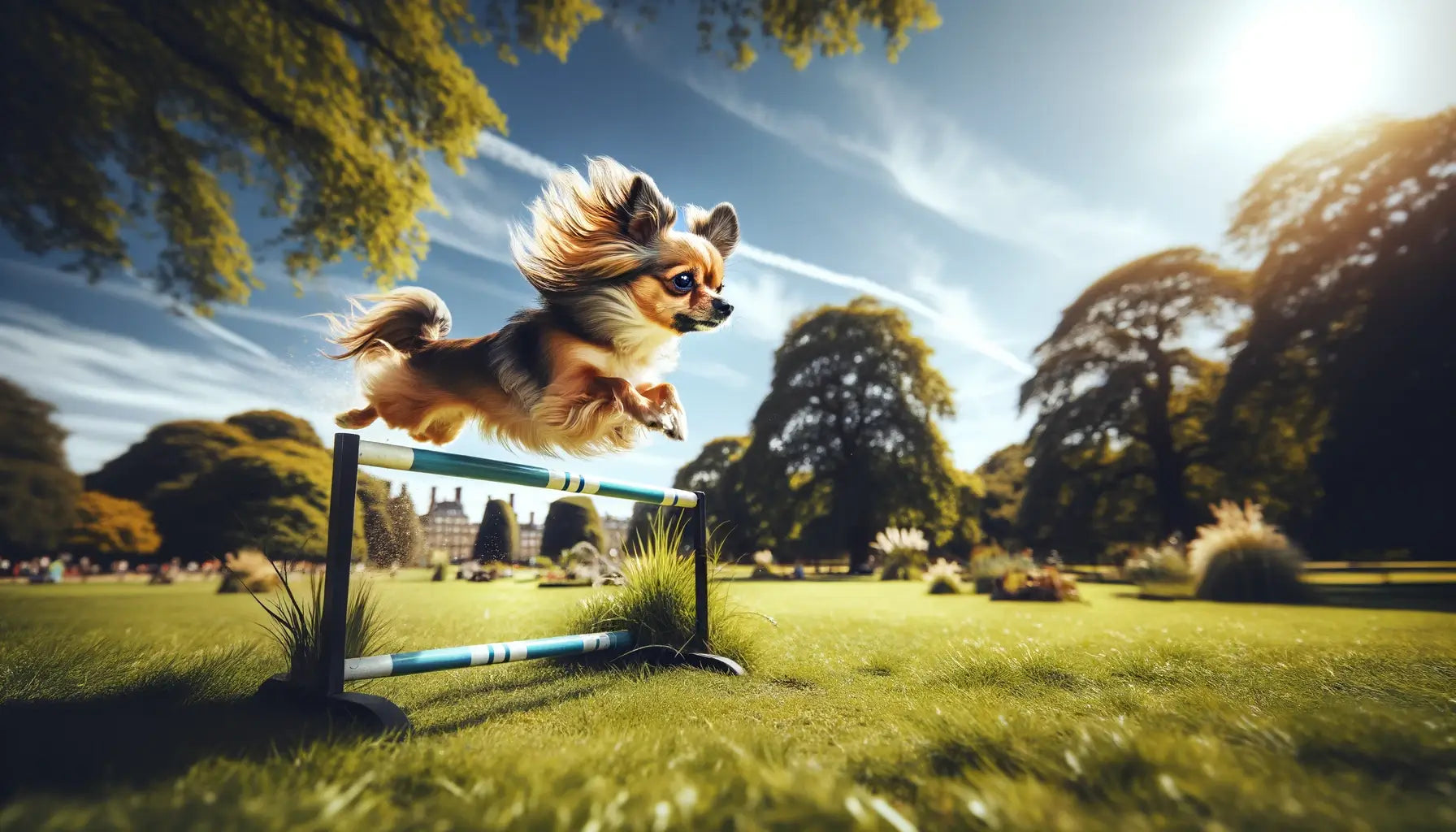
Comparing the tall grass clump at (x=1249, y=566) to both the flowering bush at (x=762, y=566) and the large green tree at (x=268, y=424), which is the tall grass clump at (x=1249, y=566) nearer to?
the flowering bush at (x=762, y=566)

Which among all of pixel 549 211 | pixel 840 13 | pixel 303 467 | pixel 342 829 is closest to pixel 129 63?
pixel 549 211

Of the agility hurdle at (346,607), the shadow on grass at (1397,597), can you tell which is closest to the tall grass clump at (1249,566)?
the shadow on grass at (1397,597)

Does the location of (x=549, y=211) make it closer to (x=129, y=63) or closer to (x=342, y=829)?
(x=342, y=829)

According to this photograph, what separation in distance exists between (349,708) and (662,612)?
1.89m

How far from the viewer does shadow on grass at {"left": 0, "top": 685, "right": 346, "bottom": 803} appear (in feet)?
4.73

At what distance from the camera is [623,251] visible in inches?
101

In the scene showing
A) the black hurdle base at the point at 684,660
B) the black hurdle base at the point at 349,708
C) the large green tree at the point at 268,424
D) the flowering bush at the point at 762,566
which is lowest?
the flowering bush at the point at 762,566

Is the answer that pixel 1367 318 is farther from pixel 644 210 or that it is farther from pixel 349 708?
pixel 349 708

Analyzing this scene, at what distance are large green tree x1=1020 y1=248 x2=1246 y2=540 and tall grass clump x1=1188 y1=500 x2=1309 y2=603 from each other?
379 inches

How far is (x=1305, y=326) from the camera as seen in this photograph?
13.3 meters

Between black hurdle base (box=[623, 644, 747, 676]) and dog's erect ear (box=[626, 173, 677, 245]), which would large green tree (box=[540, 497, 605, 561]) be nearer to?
black hurdle base (box=[623, 644, 747, 676])

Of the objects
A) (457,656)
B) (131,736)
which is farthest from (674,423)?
(131,736)

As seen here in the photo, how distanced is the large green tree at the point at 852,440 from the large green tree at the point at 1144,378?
365 centimetres

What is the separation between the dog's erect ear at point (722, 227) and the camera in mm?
2867
